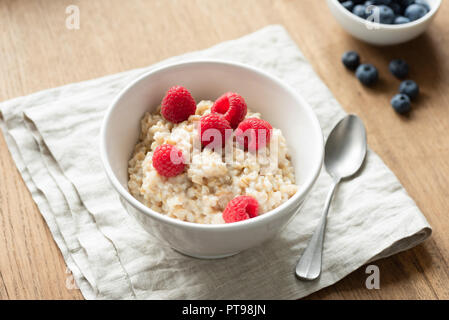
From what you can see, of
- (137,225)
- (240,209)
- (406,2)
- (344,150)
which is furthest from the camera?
(406,2)

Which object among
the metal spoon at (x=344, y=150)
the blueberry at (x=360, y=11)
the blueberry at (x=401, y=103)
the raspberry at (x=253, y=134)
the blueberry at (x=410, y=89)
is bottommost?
the metal spoon at (x=344, y=150)

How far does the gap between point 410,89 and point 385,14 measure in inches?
11.7

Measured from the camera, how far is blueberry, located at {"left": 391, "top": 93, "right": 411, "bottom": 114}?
1668 mm

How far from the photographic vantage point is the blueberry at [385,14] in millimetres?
1794

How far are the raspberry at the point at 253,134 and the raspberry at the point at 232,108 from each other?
4 cm

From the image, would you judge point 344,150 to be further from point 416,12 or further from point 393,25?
point 416,12

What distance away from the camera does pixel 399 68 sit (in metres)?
1.77

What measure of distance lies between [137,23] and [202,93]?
0.61 metres

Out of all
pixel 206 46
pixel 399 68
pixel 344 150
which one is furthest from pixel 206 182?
pixel 399 68

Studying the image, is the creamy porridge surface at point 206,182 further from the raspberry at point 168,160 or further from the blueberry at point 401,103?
the blueberry at point 401,103

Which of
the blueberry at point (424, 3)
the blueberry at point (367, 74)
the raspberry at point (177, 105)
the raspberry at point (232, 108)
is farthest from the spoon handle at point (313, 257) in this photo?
the blueberry at point (424, 3)

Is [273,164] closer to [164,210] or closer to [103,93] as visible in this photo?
[164,210]

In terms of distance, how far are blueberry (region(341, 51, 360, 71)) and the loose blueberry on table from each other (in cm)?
14
